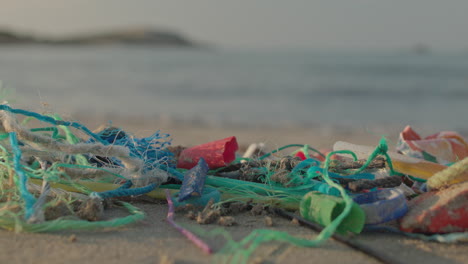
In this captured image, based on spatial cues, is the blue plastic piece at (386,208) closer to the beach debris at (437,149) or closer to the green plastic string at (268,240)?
the green plastic string at (268,240)

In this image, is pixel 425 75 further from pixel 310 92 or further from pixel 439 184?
pixel 439 184

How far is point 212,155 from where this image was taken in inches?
99.2

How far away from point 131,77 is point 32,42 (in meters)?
36.0

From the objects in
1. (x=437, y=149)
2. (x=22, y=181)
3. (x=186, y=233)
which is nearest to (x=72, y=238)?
(x=22, y=181)

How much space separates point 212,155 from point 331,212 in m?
0.95

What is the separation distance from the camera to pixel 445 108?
10883 mm

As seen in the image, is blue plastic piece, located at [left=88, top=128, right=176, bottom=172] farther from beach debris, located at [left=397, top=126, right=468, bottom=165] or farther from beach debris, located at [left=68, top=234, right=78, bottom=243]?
beach debris, located at [left=397, top=126, right=468, bottom=165]

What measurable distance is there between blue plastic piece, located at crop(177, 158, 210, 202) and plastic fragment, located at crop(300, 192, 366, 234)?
528 mm

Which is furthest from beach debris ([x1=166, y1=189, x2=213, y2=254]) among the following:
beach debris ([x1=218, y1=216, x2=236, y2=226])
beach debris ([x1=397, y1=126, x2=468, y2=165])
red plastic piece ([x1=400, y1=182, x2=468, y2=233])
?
beach debris ([x1=397, y1=126, x2=468, y2=165])

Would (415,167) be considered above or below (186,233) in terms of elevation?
above

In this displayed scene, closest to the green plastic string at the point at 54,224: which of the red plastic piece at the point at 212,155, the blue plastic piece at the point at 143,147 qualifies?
the blue plastic piece at the point at 143,147

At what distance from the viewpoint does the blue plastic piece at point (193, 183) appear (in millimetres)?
2041

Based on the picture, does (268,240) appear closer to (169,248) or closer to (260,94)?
(169,248)

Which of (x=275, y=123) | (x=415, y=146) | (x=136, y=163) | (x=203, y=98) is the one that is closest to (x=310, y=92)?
(x=203, y=98)
